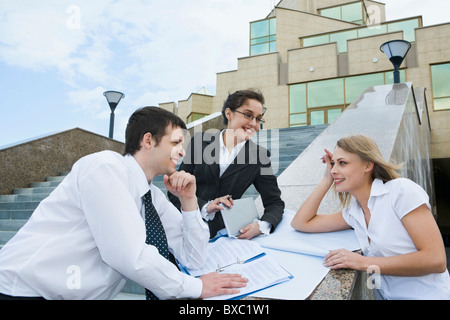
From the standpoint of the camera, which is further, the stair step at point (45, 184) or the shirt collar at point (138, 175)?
the stair step at point (45, 184)

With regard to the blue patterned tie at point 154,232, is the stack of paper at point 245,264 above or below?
below

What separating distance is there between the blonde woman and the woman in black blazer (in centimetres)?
63

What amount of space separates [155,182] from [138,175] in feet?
14.8

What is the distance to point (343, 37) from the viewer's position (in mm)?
18938

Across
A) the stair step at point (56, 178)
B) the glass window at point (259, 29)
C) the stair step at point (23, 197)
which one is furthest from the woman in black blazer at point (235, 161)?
the glass window at point (259, 29)

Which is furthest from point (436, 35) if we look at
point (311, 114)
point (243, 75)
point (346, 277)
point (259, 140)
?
point (346, 277)

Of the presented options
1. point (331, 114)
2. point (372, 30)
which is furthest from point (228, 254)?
point (372, 30)

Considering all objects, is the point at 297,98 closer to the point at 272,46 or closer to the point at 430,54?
the point at 272,46

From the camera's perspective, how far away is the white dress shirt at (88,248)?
1.24 metres

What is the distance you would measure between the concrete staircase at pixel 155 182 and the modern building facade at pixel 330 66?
8887mm

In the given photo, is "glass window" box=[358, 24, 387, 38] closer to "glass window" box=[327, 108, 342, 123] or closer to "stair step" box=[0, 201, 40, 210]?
"glass window" box=[327, 108, 342, 123]

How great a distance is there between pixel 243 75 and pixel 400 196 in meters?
19.0

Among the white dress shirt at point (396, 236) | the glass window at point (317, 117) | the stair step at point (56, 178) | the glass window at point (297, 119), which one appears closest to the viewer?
the white dress shirt at point (396, 236)

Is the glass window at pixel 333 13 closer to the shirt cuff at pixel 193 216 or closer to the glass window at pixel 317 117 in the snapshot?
the glass window at pixel 317 117
